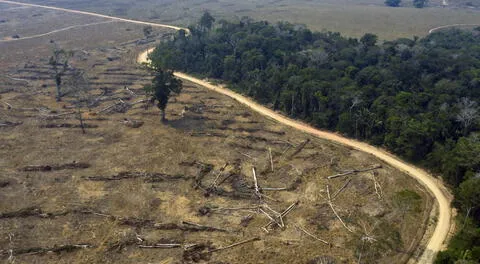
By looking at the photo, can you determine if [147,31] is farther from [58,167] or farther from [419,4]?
[419,4]

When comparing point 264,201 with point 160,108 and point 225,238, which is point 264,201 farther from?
point 160,108

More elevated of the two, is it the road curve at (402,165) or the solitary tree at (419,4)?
the solitary tree at (419,4)

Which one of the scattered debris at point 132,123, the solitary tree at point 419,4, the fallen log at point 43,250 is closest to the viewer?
the fallen log at point 43,250

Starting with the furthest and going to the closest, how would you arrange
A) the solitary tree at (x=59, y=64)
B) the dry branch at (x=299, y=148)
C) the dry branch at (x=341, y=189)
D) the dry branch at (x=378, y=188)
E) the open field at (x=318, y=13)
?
the open field at (x=318, y=13)
the solitary tree at (x=59, y=64)
the dry branch at (x=299, y=148)
the dry branch at (x=378, y=188)
the dry branch at (x=341, y=189)

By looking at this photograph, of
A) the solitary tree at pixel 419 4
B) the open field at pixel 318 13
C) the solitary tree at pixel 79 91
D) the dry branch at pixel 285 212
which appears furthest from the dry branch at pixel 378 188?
the solitary tree at pixel 419 4

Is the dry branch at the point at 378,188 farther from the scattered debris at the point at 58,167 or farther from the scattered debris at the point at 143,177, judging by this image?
the scattered debris at the point at 58,167

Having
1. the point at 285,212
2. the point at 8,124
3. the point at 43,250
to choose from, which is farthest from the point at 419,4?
the point at 43,250

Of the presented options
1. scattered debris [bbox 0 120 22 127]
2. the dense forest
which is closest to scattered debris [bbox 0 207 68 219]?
scattered debris [bbox 0 120 22 127]

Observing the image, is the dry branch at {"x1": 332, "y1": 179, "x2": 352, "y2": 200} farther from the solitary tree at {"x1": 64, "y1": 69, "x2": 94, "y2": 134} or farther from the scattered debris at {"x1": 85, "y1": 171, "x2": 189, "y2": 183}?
the solitary tree at {"x1": 64, "y1": 69, "x2": 94, "y2": 134}
